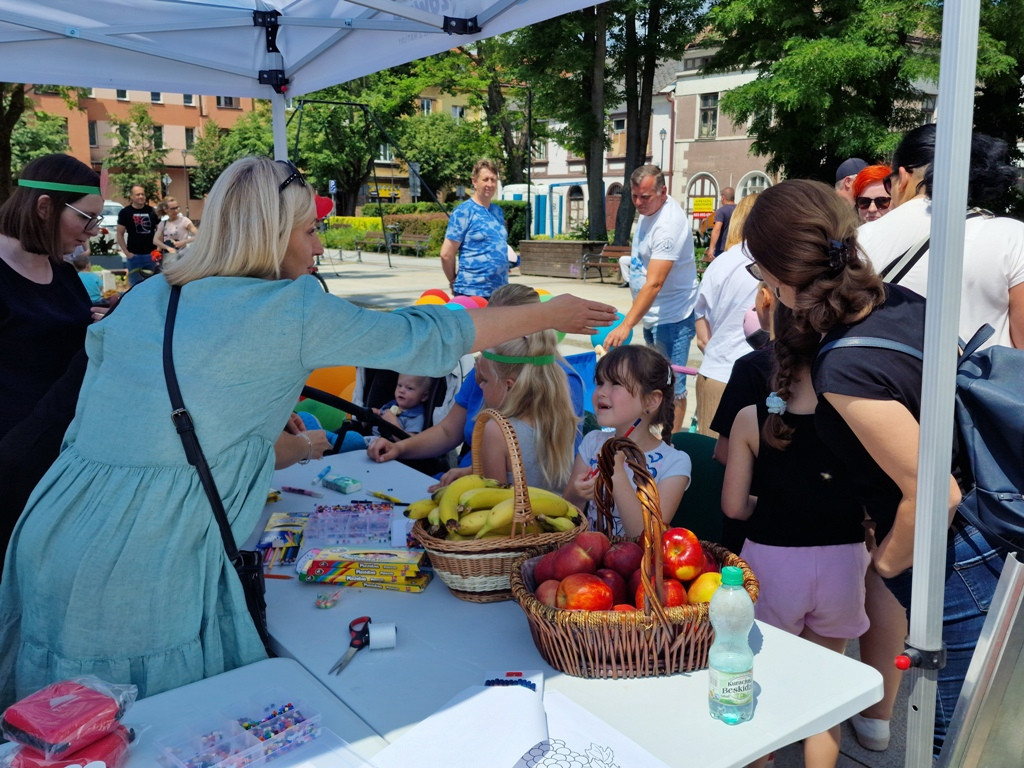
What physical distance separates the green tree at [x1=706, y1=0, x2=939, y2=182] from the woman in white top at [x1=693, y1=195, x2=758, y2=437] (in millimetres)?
11633

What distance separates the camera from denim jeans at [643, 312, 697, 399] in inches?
212

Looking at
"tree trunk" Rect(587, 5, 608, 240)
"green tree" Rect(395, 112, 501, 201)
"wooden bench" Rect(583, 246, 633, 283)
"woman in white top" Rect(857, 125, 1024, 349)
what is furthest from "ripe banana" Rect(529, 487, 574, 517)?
"green tree" Rect(395, 112, 501, 201)

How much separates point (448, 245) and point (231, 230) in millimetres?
4464

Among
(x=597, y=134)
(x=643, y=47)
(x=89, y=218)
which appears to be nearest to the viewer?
(x=89, y=218)

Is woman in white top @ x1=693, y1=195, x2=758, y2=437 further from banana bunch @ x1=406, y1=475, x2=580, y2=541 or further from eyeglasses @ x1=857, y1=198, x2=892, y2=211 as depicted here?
banana bunch @ x1=406, y1=475, x2=580, y2=541

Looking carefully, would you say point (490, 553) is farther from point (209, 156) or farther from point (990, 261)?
point (209, 156)

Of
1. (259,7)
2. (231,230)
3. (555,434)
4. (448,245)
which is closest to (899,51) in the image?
(448,245)

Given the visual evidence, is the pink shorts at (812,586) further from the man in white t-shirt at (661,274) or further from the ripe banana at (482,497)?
the man in white t-shirt at (661,274)

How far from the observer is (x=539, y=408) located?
292cm

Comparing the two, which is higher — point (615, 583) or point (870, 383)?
point (870, 383)

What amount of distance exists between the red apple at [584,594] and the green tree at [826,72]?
14.7 m

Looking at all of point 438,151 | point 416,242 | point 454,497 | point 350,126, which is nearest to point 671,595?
point 454,497

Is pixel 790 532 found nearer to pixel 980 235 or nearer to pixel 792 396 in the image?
pixel 792 396

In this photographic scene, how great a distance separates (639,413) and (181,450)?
1.39 meters
